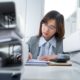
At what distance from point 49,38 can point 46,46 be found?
0.25ft

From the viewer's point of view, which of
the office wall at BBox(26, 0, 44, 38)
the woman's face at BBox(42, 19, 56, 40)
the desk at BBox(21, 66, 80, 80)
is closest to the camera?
the desk at BBox(21, 66, 80, 80)

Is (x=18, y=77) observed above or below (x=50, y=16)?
below

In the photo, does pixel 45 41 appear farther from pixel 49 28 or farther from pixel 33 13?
pixel 33 13

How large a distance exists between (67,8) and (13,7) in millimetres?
2042

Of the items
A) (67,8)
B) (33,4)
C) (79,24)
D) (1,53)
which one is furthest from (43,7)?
(1,53)

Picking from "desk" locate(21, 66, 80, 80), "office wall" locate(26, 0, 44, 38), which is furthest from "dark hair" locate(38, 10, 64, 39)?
"desk" locate(21, 66, 80, 80)

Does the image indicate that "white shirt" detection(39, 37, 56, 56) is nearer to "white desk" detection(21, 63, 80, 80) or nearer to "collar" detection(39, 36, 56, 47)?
"collar" detection(39, 36, 56, 47)

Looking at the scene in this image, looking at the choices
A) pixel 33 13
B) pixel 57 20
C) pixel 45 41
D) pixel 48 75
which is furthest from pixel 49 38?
pixel 48 75

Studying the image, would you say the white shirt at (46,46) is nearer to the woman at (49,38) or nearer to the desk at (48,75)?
the woman at (49,38)

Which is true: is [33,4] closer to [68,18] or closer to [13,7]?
[68,18]

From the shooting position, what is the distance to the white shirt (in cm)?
147

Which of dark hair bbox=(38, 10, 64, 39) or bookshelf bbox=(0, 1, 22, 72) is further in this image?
dark hair bbox=(38, 10, 64, 39)

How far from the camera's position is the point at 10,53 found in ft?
1.81

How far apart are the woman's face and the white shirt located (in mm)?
49
